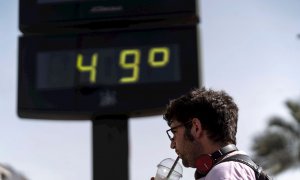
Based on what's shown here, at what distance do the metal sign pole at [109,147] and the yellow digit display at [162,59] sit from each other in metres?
0.68

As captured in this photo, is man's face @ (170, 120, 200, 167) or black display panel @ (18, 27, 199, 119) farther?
black display panel @ (18, 27, 199, 119)

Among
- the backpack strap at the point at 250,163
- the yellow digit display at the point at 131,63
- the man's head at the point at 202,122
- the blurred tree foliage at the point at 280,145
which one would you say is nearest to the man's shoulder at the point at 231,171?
the backpack strap at the point at 250,163

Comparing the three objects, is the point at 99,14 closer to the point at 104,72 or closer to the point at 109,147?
the point at 104,72

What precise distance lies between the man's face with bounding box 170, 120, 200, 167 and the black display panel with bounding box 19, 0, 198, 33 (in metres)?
5.92

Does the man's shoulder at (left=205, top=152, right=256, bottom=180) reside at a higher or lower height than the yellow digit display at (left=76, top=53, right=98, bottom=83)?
lower

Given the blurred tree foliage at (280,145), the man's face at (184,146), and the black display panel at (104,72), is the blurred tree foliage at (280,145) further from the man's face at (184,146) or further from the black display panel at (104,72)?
the man's face at (184,146)

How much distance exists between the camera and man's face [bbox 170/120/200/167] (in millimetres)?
3053

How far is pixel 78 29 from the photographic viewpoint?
360 inches

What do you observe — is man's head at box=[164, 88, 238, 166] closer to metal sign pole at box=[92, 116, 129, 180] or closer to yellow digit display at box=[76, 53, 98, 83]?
metal sign pole at box=[92, 116, 129, 180]

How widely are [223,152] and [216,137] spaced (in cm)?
8

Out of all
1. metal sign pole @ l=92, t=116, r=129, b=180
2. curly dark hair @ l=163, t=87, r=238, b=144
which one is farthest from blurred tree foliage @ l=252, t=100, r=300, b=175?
curly dark hair @ l=163, t=87, r=238, b=144

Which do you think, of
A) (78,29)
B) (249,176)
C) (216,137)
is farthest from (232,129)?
(78,29)

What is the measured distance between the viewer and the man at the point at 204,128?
300 cm

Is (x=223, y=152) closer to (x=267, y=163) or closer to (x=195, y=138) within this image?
(x=195, y=138)
